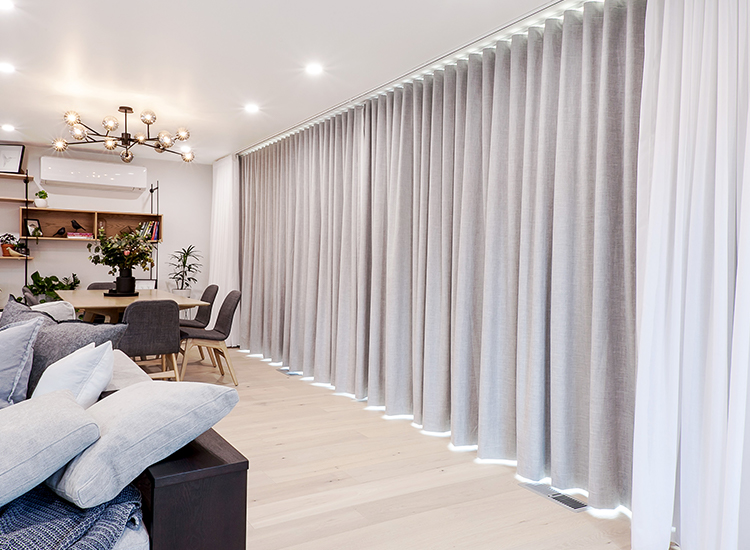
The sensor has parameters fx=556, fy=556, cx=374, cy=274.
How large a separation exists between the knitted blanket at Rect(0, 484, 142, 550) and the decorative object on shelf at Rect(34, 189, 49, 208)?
6029 millimetres

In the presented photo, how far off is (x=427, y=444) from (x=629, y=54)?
240 centimetres

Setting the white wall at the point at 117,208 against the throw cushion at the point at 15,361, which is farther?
the white wall at the point at 117,208

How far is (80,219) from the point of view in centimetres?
691

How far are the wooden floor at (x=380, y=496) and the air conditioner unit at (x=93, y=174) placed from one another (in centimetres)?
425

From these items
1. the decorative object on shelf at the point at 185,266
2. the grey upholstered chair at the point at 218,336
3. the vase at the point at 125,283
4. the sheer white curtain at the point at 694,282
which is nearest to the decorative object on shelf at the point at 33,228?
the decorative object on shelf at the point at 185,266

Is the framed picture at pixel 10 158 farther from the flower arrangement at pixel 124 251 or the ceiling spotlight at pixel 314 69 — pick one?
the ceiling spotlight at pixel 314 69

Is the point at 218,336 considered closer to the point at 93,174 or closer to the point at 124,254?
the point at 124,254

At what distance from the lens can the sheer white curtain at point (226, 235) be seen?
682cm

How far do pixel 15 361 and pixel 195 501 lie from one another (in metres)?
1.16

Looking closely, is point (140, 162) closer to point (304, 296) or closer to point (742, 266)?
point (304, 296)

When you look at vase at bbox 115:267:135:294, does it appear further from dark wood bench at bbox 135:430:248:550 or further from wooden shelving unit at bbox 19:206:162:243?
dark wood bench at bbox 135:430:248:550

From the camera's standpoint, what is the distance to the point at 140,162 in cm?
719

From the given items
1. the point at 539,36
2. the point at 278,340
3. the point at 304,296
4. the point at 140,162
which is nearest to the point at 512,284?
the point at 539,36

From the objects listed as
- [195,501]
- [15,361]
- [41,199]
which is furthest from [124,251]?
[195,501]
